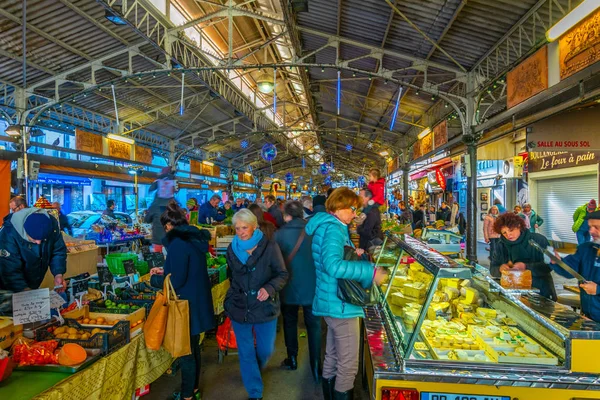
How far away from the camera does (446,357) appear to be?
241 cm

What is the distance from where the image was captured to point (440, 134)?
33.0ft

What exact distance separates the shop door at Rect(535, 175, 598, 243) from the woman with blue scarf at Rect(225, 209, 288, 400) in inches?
442

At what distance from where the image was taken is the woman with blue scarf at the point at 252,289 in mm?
3246

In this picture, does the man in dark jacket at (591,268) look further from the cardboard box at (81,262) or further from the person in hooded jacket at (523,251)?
the cardboard box at (81,262)

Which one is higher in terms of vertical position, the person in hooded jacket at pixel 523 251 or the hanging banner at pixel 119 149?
the hanging banner at pixel 119 149

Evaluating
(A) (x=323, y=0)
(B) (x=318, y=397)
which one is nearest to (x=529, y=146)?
(A) (x=323, y=0)

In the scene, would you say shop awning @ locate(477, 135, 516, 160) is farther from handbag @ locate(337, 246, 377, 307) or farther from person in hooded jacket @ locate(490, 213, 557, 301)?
handbag @ locate(337, 246, 377, 307)

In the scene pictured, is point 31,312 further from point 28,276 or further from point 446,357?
point 446,357

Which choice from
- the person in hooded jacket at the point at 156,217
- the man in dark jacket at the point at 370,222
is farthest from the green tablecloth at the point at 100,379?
the man in dark jacket at the point at 370,222

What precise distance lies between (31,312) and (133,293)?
1.40 metres

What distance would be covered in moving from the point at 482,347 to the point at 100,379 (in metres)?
2.65

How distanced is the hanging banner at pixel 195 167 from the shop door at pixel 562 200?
50.2 ft

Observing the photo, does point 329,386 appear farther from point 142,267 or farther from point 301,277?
point 142,267

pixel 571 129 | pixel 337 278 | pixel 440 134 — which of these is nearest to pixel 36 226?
pixel 337 278
